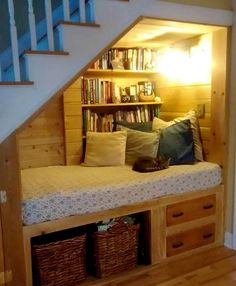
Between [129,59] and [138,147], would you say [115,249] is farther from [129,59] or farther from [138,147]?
[129,59]

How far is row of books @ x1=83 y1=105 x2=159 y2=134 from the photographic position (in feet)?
10.4

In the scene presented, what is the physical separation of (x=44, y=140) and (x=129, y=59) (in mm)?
1199

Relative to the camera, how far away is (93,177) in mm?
2582

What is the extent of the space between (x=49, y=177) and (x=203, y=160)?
1.43 metres

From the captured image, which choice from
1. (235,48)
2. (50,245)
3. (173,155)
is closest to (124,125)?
(173,155)

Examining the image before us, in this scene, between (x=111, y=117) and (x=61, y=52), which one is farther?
(x=111, y=117)

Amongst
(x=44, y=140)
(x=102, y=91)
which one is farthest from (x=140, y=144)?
(x=44, y=140)

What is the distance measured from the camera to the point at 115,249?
8.00 ft

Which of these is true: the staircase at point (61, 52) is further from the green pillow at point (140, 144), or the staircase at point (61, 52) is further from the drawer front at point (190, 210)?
the drawer front at point (190, 210)

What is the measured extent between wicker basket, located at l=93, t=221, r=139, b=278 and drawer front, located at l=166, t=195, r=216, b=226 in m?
0.32

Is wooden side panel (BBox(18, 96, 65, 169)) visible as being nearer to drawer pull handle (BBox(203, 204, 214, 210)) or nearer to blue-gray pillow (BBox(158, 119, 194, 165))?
blue-gray pillow (BBox(158, 119, 194, 165))

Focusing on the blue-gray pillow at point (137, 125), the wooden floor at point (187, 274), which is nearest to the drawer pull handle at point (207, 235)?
the wooden floor at point (187, 274)

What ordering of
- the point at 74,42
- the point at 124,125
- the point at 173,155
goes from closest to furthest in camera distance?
1. the point at 74,42
2. the point at 173,155
3. the point at 124,125

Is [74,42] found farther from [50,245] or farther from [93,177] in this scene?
[50,245]
